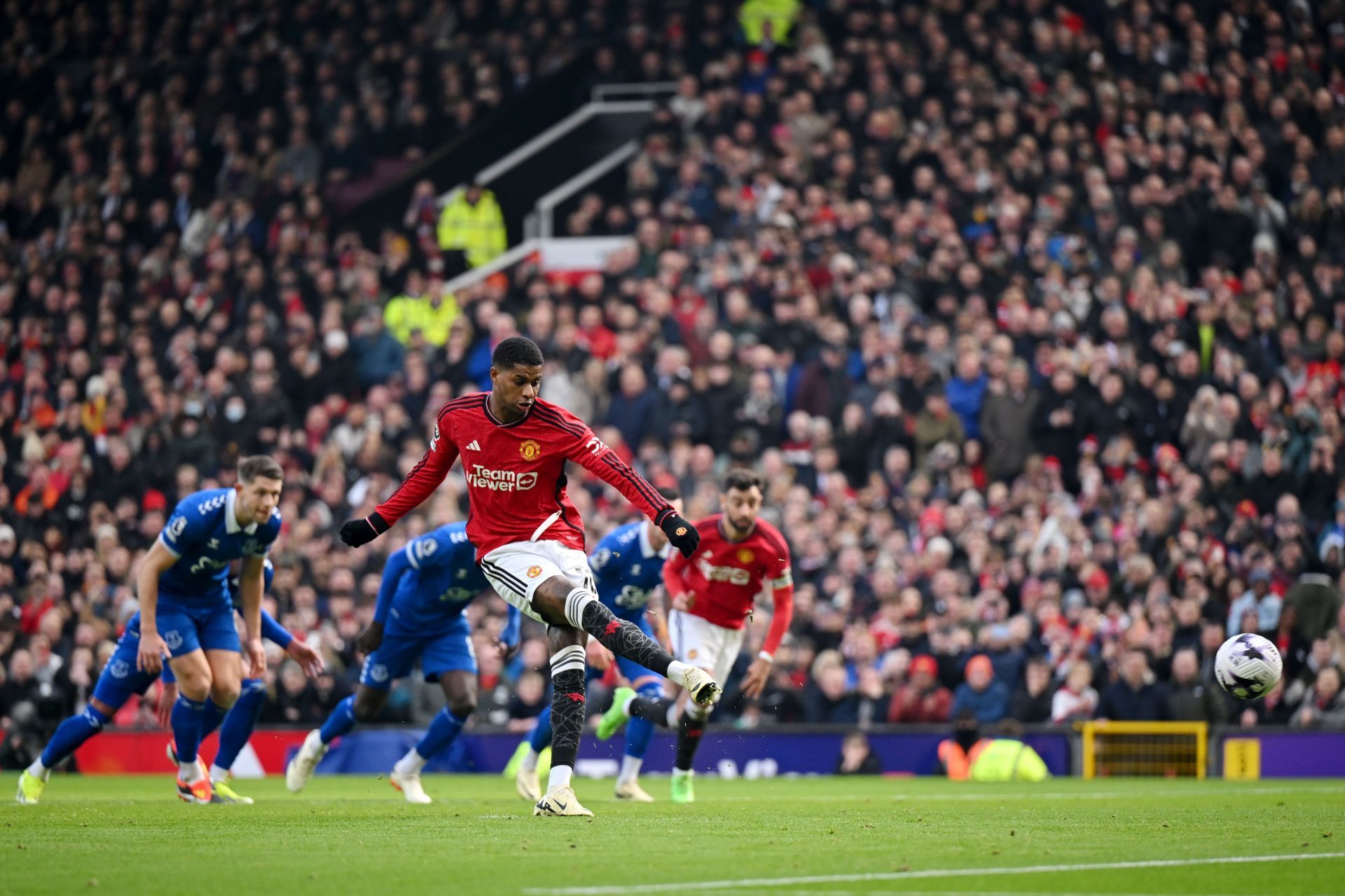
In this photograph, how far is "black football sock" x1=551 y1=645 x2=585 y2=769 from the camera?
10.2 m

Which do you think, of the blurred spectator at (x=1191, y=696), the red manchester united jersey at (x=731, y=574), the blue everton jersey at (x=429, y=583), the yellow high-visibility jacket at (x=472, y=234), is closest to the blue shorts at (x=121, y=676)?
the blue everton jersey at (x=429, y=583)

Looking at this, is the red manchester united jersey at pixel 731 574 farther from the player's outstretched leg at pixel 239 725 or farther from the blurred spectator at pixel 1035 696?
the blurred spectator at pixel 1035 696

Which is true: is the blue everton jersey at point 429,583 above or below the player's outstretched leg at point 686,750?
above

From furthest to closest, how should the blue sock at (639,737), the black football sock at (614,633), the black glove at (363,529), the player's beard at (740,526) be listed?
the blue sock at (639,737)
the player's beard at (740,526)
the black glove at (363,529)
the black football sock at (614,633)

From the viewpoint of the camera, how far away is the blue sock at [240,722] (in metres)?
14.4

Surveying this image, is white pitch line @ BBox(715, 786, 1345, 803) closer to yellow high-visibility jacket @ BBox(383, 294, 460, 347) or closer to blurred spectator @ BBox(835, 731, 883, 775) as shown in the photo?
blurred spectator @ BBox(835, 731, 883, 775)

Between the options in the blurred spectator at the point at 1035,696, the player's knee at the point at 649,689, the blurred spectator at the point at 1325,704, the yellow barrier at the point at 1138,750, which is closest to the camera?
the player's knee at the point at 649,689

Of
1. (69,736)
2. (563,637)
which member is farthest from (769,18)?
(563,637)

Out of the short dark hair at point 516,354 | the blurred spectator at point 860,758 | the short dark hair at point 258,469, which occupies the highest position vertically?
the short dark hair at point 516,354

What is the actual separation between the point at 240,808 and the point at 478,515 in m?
3.14

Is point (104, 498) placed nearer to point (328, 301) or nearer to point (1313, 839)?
point (328, 301)

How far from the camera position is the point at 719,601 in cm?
1480

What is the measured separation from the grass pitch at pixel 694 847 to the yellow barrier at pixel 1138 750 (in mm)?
4739

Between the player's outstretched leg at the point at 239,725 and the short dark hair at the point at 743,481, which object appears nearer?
the short dark hair at the point at 743,481
